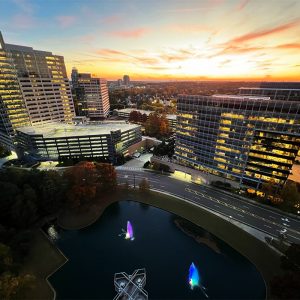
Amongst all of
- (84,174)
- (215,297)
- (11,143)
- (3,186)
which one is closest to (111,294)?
(215,297)

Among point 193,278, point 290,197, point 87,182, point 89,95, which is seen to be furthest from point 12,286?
point 89,95

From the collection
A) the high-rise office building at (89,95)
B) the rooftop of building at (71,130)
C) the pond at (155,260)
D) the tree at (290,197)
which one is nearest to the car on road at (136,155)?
the rooftop of building at (71,130)

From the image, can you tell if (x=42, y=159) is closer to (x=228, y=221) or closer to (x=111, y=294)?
(x=111, y=294)

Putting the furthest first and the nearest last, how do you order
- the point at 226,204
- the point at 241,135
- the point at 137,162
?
the point at 137,162
the point at 241,135
the point at 226,204

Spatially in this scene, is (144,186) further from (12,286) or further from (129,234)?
(12,286)

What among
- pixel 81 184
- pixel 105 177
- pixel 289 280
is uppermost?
pixel 81 184
